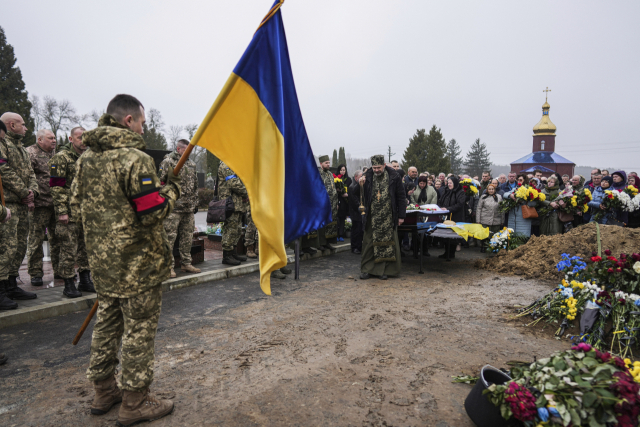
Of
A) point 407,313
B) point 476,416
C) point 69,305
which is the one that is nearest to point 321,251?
point 407,313

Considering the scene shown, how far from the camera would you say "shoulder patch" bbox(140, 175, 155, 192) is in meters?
2.53

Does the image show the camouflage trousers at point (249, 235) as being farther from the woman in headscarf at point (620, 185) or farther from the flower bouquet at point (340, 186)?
the woman in headscarf at point (620, 185)

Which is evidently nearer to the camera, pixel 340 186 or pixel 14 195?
→ pixel 14 195

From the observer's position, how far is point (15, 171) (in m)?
4.99

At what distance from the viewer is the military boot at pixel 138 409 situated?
8.68ft

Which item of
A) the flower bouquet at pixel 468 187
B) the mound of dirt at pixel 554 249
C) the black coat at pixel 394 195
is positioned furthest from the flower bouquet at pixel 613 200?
the black coat at pixel 394 195

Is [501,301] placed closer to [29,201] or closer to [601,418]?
[601,418]

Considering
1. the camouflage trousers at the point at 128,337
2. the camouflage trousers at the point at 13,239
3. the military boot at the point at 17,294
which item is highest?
the camouflage trousers at the point at 13,239

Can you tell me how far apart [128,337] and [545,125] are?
219 feet

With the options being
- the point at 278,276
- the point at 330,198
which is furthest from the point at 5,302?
the point at 330,198

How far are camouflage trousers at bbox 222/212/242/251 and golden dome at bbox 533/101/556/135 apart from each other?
61.9m

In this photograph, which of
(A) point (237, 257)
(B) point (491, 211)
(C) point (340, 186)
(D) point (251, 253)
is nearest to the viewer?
(A) point (237, 257)

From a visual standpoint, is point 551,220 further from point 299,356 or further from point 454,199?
point 299,356

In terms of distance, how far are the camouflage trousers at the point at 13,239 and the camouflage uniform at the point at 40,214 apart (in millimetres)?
254
